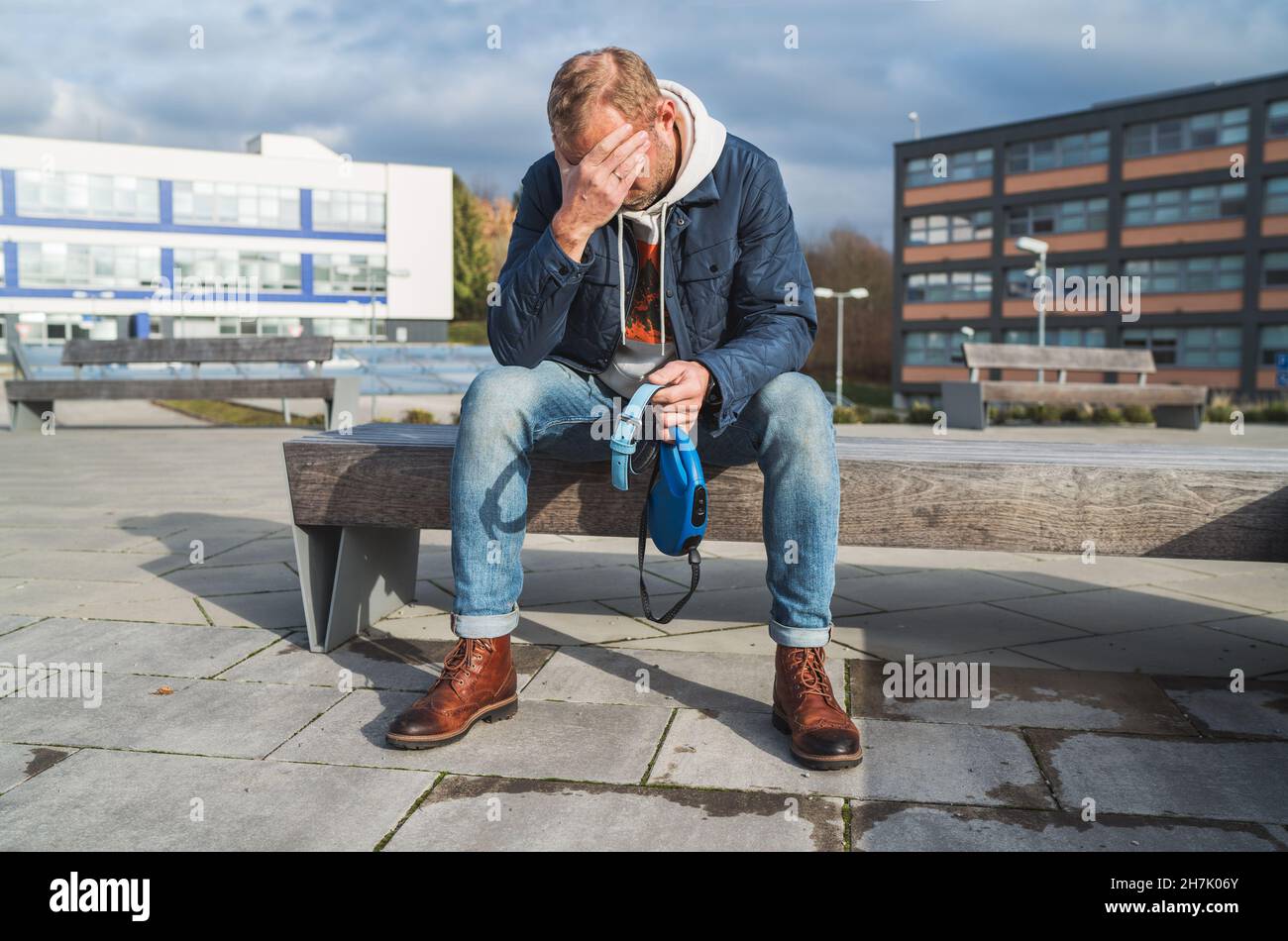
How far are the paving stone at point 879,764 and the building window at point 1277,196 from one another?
49999mm

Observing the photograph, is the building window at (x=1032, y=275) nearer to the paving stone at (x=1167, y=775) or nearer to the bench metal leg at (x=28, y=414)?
the bench metal leg at (x=28, y=414)

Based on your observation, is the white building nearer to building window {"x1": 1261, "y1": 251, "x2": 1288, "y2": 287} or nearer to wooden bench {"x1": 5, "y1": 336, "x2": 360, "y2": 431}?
wooden bench {"x1": 5, "y1": 336, "x2": 360, "y2": 431}

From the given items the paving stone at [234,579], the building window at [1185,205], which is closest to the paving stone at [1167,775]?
the paving stone at [234,579]

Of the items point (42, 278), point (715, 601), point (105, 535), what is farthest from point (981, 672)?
point (42, 278)

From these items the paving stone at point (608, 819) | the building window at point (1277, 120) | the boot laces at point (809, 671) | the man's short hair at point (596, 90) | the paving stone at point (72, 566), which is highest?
the building window at point (1277, 120)

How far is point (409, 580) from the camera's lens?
158 inches

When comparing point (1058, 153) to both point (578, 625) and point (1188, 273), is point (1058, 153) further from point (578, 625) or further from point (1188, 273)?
point (578, 625)

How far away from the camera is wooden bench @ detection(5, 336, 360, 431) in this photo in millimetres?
11977

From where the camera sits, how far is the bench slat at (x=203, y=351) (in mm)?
12484

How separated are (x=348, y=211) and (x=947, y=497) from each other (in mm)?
55742

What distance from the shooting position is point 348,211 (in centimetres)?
5484

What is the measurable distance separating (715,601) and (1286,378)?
104 ft

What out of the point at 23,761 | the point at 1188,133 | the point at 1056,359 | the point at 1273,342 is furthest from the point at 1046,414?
the point at 1188,133
